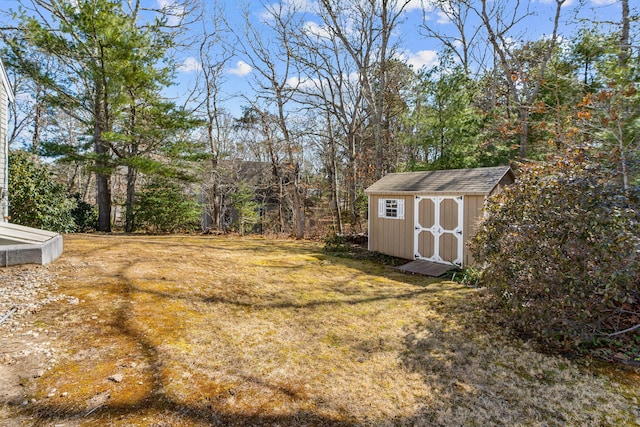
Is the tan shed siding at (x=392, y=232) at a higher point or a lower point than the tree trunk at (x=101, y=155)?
lower

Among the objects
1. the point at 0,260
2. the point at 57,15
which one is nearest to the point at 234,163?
the point at 57,15

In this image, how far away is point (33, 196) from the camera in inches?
372

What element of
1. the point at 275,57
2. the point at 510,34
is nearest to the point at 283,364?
the point at 275,57

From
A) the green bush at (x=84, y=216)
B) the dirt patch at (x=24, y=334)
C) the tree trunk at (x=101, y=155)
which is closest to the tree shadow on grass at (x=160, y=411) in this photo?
the dirt patch at (x=24, y=334)

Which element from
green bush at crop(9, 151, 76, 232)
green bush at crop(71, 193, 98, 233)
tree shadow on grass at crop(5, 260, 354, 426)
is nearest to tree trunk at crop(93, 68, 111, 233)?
green bush at crop(71, 193, 98, 233)

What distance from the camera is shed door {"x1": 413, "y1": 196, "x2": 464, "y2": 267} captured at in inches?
289

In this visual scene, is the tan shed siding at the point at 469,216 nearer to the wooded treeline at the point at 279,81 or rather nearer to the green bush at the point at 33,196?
the wooded treeline at the point at 279,81

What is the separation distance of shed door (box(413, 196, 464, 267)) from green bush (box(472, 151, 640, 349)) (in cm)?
274

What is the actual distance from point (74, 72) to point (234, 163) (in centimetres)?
826

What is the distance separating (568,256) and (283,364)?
11.5ft

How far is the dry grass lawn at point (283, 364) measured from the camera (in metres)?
2.33

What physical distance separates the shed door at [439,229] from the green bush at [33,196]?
10.8 metres

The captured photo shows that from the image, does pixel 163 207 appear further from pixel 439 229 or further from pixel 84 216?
pixel 439 229

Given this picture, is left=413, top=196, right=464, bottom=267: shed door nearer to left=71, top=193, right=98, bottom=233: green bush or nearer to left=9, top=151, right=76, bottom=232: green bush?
left=9, top=151, right=76, bottom=232: green bush
